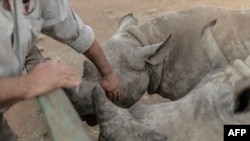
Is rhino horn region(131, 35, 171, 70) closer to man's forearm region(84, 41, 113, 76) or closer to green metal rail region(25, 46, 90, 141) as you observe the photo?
man's forearm region(84, 41, 113, 76)

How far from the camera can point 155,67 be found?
15.2ft

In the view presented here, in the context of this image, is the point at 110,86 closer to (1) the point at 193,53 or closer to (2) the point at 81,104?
(2) the point at 81,104

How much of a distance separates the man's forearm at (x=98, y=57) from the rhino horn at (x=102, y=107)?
21 cm

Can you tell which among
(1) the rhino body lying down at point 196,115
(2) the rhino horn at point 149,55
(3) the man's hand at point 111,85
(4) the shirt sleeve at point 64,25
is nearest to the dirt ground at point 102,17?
(2) the rhino horn at point 149,55

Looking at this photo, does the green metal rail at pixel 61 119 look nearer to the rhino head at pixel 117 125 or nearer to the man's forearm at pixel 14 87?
the man's forearm at pixel 14 87

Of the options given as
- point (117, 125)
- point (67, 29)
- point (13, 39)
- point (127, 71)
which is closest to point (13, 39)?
point (13, 39)

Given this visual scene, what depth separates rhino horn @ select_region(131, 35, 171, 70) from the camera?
445 centimetres

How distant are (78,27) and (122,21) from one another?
1472 mm

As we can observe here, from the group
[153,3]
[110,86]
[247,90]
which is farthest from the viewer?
[153,3]

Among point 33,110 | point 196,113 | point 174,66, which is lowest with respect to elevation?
point 33,110

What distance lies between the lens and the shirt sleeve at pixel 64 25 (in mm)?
3354

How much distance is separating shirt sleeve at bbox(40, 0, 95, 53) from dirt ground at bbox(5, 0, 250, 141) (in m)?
2.04

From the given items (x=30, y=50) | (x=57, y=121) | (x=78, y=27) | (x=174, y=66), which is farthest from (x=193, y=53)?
(x=57, y=121)

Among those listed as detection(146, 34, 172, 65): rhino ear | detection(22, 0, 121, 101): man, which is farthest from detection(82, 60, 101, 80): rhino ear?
detection(146, 34, 172, 65): rhino ear
